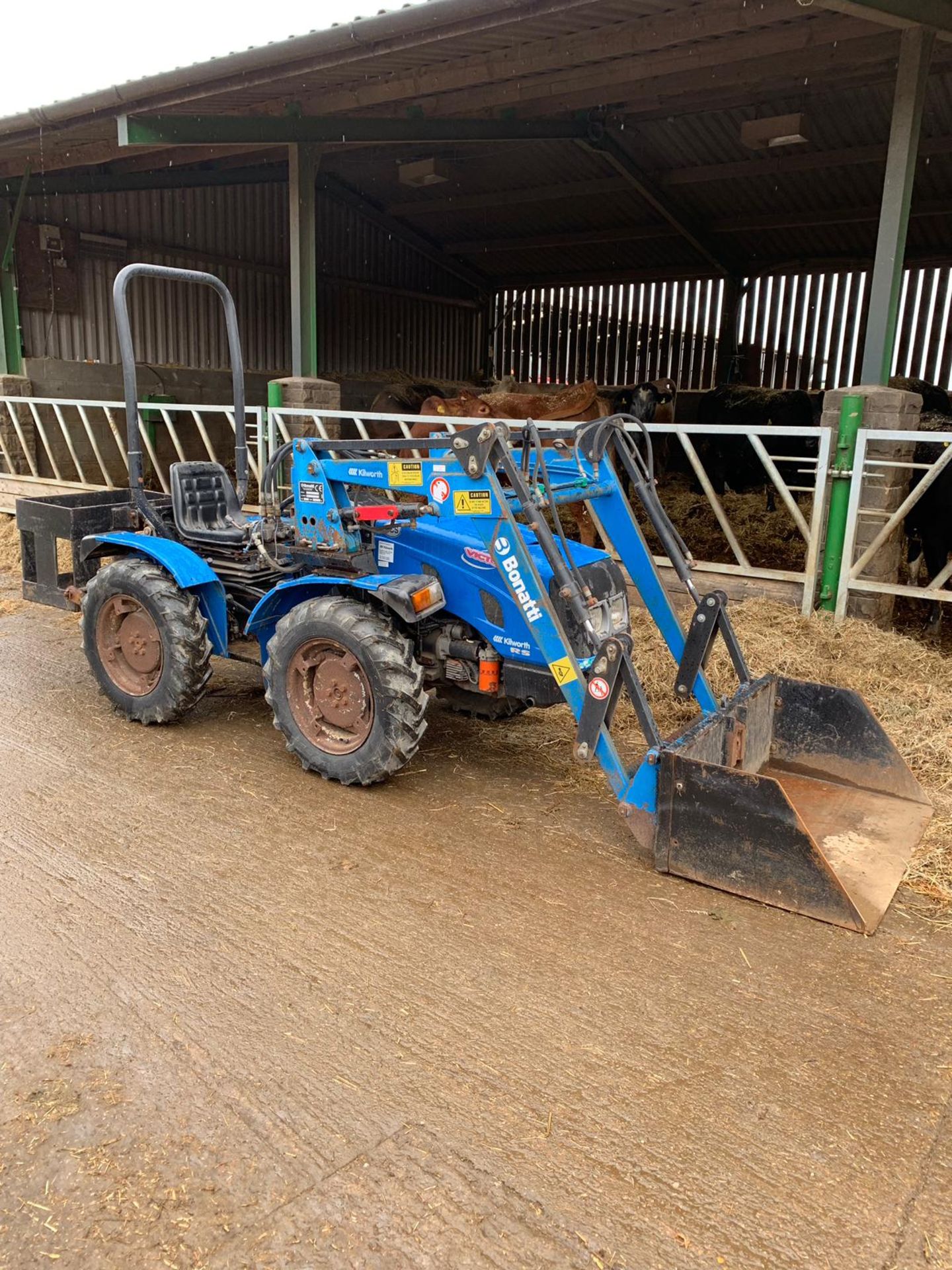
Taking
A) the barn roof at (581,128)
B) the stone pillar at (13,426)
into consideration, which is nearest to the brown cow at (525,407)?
the barn roof at (581,128)

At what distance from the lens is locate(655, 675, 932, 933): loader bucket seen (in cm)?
318

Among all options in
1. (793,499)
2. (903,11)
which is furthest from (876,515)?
(903,11)

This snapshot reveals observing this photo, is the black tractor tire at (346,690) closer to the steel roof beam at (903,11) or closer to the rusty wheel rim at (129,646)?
the rusty wheel rim at (129,646)

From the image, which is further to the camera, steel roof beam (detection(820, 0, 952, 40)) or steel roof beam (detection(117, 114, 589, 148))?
steel roof beam (detection(117, 114, 589, 148))

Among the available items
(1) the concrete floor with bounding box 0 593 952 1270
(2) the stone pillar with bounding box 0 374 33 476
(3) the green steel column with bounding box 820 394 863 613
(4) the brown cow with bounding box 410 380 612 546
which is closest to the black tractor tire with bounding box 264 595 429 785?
(1) the concrete floor with bounding box 0 593 952 1270

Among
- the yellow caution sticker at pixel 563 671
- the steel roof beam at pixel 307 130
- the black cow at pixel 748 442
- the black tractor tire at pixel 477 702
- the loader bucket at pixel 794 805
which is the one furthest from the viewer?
the black cow at pixel 748 442

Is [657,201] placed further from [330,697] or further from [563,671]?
[563,671]

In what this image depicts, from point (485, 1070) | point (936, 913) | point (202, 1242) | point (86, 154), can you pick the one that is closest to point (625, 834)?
point (936, 913)

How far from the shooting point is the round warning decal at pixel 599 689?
349 centimetres

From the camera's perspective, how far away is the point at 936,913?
329 centimetres

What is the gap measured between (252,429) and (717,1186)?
35.0 ft

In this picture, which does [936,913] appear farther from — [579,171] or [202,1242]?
[579,171]

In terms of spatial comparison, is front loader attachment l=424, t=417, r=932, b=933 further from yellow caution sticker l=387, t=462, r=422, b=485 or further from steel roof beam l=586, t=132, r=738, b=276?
steel roof beam l=586, t=132, r=738, b=276

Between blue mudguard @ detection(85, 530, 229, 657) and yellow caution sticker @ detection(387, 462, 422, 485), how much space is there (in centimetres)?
125
